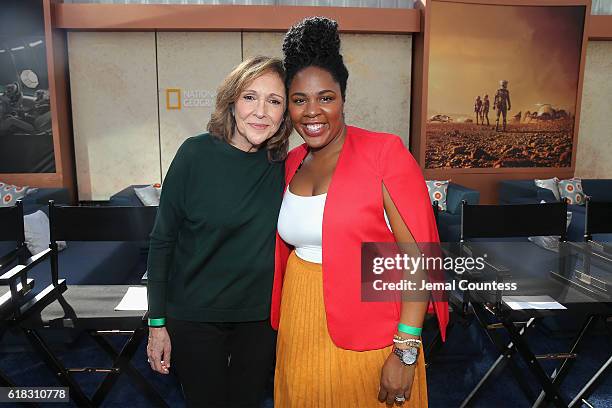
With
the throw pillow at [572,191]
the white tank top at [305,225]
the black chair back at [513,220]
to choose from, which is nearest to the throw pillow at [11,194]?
the black chair back at [513,220]

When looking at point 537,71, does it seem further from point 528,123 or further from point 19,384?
point 19,384

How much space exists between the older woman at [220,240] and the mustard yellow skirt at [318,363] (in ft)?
0.52

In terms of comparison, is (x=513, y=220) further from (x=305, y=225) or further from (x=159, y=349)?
(x=159, y=349)

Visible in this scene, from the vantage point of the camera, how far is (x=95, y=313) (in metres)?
2.12

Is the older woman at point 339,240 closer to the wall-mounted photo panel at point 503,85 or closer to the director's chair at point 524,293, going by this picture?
the director's chair at point 524,293

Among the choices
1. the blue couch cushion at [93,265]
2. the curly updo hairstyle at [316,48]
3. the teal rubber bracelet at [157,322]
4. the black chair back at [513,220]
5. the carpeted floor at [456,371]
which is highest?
the curly updo hairstyle at [316,48]

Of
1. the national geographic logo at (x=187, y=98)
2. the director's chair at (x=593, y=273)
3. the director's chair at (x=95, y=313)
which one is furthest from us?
the national geographic logo at (x=187, y=98)

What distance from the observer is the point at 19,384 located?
2.52 meters

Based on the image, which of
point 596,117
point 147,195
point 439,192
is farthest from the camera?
point 596,117

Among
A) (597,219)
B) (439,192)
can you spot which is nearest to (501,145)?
(439,192)

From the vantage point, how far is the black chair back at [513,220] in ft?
8.43

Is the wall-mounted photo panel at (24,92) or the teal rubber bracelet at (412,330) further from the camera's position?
the wall-mounted photo panel at (24,92)

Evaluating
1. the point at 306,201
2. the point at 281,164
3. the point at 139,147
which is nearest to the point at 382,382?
the point at 306,201

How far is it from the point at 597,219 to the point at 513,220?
437 mm
